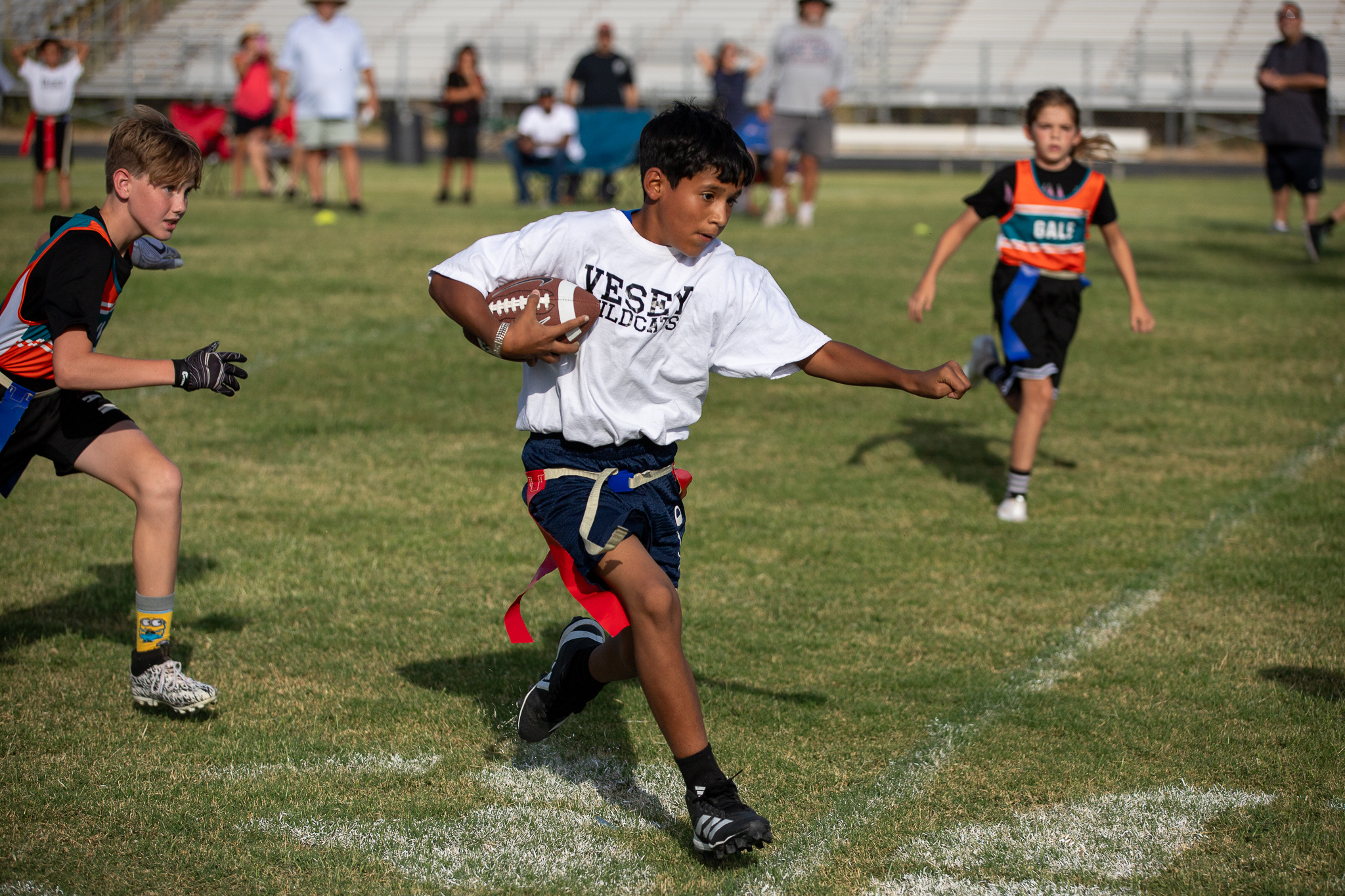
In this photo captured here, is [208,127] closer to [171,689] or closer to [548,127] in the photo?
[548,127]

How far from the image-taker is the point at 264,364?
8.80 metres

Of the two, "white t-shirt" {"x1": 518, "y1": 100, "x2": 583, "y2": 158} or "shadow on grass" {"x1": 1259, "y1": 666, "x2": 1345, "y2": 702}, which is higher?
"white t-shirt" {"x1": 518, "y1": 100, "x2": 583, "y2": 158}

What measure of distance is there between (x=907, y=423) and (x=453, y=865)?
538 centimetres

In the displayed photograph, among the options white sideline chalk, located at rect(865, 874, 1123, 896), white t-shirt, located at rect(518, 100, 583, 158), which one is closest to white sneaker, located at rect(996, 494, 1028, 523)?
white sideline chalk, located at rect(865, 874, 1123, 896)

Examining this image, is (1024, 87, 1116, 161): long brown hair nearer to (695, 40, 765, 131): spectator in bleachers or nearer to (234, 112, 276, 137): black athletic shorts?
(695, 40, 765, 131): spectator in bleachers

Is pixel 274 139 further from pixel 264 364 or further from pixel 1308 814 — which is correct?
pixel 1308 814

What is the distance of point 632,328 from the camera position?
130 inches

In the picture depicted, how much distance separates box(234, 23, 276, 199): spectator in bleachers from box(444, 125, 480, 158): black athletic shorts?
2.72 m

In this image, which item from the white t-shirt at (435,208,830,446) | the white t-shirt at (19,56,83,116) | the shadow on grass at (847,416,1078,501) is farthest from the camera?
the white t-shirt at (19,56,83,116)

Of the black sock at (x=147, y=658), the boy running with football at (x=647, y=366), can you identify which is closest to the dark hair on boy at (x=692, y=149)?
the boy running with football at (x=647, y=366)

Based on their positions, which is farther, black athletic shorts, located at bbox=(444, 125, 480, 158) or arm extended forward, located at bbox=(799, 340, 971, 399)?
black athletic shorts, located at bbox=(444, 125, 480, 158)

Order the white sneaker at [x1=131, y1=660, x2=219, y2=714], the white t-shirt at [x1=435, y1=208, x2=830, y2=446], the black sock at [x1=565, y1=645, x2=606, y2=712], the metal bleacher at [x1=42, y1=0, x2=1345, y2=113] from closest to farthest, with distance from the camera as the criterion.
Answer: the white t-shirt at [x1=435, y1=208, x2=830, y2=446] < the black sock at [x1=565, y1=645, x2=606, y2=712] < the white sneaker at [x1=131, y1=660, x2=219, y2=714] < the metal bleacher at [x1=42, y1=0, x2=1345, y2=113]

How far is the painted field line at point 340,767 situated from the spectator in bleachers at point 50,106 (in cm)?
1265

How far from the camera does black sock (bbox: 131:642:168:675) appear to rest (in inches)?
150
